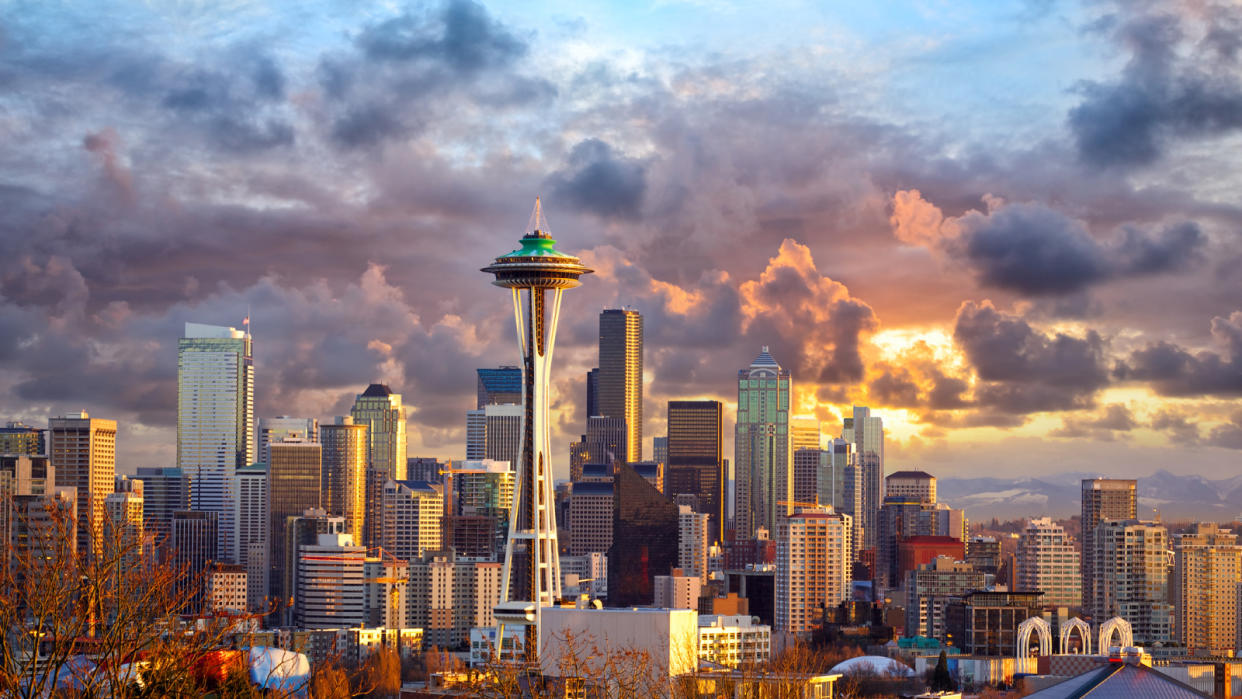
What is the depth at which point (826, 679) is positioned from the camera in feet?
172

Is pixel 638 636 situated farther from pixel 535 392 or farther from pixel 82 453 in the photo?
pixel 82 453

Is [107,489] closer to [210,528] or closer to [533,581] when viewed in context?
[210,528]

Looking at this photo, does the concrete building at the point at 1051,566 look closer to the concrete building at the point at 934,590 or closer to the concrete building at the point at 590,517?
the concrete building at the point at 934,590

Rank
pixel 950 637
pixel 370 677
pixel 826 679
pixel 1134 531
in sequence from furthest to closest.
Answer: pixel 1134 531
pixel 950 637
pixel 370 677
pixel 826 679

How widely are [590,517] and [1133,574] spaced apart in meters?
61.7

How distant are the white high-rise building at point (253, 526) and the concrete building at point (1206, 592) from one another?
7539cm

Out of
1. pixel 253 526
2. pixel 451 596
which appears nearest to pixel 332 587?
pixel 451 596

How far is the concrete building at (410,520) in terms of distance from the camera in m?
165

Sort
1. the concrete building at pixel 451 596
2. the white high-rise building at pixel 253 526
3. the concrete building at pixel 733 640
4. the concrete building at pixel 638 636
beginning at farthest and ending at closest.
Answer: the white high-rise building at pixel 253 526, the concrete building at pixel 451 596, the concrete building at pixel 733 640, the concrete building at pixel 638 636

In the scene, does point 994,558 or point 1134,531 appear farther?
point 994,558

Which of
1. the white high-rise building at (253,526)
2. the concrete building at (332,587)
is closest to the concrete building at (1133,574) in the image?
the concrete building at (332,587)

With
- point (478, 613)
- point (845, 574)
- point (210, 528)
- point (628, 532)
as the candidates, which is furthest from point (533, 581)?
point (210, 528)

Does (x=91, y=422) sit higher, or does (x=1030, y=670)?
(x=91, y=422)

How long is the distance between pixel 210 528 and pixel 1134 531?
290ft
